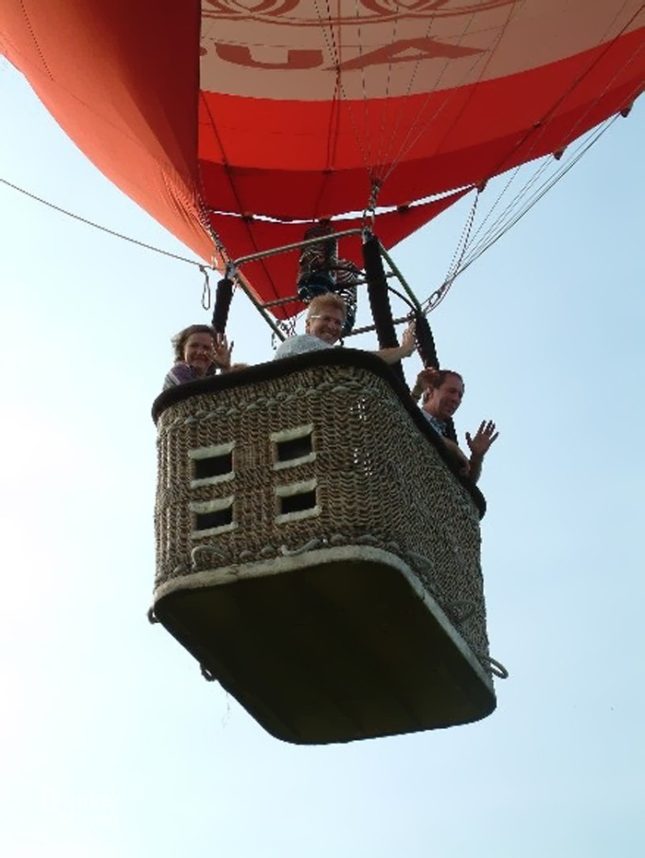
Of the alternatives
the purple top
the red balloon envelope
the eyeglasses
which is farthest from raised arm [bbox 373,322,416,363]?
the red balloon envelope

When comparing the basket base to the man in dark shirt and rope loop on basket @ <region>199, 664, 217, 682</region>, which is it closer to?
rope loop on basket @ <region>199, 664, 217, 682</region>

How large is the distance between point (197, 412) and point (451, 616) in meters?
0.92

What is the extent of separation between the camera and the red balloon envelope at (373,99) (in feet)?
24.8

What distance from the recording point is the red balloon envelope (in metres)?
7.55

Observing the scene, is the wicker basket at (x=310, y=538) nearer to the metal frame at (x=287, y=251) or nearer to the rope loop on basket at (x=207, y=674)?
the rope loop on basket at (x=207, y=674)

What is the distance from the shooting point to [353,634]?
4770 millimetres

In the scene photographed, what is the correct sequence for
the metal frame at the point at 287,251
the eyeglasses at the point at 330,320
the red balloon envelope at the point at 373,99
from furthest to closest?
the red balloon envelope at the point at 373,99, the metal frame at the point at 287,251, the eyeglasses at the point at 330,320

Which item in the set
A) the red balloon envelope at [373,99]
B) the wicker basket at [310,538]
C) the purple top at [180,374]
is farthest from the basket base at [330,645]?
the red balloon envelope at [373,99]

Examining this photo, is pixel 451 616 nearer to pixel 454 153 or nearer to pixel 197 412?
pixel 197 412

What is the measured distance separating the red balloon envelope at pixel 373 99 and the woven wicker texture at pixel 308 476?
2.28 m

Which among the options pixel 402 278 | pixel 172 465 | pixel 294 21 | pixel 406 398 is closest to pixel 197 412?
pixel 172 465

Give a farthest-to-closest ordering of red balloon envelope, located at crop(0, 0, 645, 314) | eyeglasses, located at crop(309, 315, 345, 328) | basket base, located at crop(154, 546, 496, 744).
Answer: red balloon envelope, located at crop(0, 0, 645, 314) < eyeglasses, located at crop(309, 315, 345, 328) < basket base, located at crop(154, 546, 496, 744)

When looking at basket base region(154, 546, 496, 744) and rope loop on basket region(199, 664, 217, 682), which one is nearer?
basket base region(154, 546, 496, 744)

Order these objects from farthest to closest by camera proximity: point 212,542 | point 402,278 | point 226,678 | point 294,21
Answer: point 294,21 < point 402,278 < point 226,678 < point 212,542
